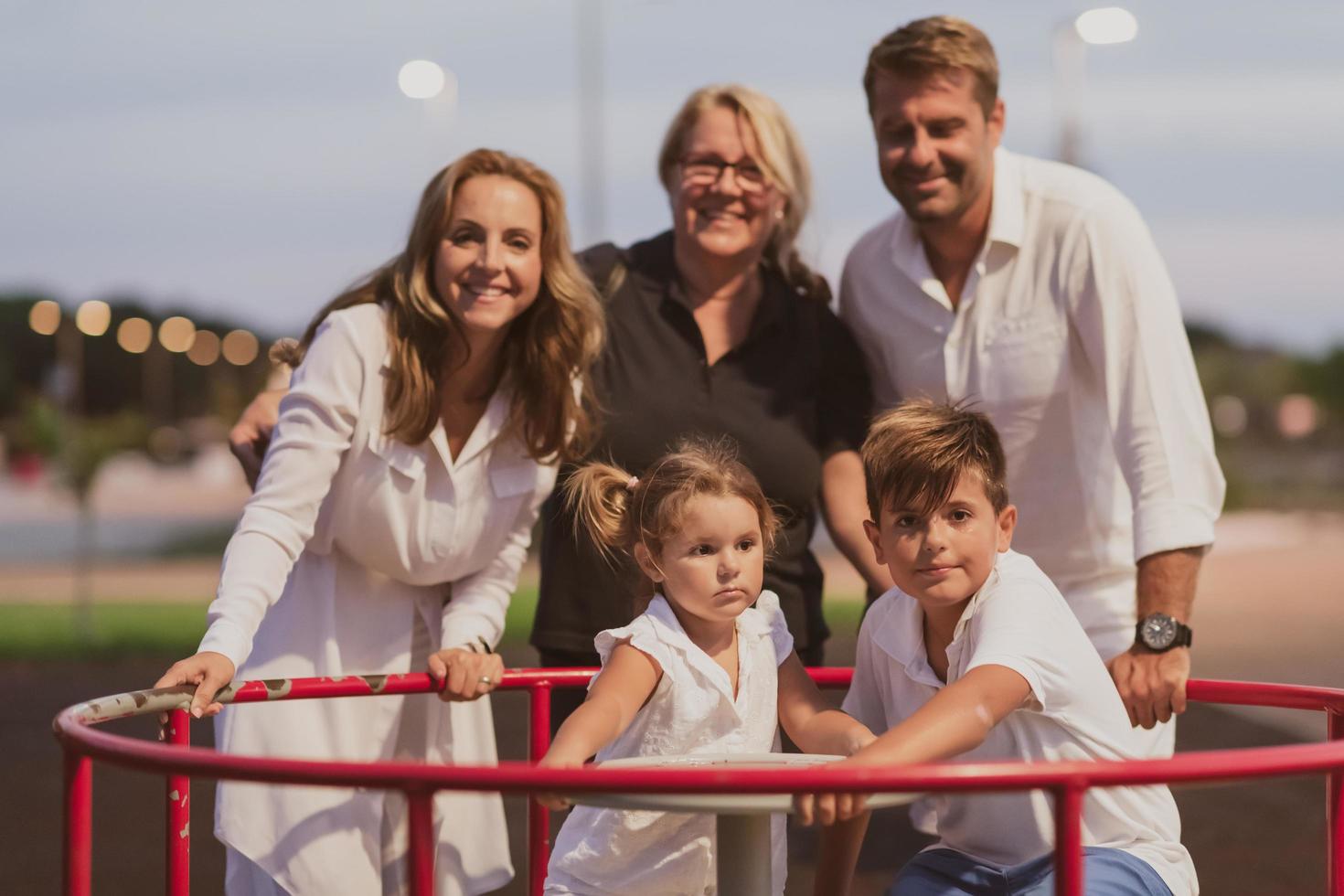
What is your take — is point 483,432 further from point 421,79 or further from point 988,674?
point 421,79

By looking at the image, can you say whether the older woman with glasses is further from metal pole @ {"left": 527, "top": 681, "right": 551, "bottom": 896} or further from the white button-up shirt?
metal pole @ {"left": 527, "top": 681, "right": 551, "bottom": 896}

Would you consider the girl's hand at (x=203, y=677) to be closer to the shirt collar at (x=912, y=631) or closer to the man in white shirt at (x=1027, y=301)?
the shirt collar at (x=912, y=631)

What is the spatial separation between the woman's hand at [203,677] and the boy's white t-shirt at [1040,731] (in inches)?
52.6

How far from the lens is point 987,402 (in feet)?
14.7

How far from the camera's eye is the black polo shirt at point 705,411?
442 cm

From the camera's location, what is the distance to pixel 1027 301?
445 cm

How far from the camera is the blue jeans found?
307cm

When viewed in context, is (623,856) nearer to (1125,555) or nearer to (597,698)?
(597,698)

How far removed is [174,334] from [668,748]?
9117 centimetres

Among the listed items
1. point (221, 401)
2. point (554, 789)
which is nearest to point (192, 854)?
point (554, 789)

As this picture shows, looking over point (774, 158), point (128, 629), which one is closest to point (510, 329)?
point (774, 158)

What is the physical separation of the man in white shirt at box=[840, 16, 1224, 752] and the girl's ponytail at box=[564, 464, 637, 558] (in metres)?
1.02

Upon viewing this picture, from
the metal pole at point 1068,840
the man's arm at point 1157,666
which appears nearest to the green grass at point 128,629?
the man's arm at point 1157,666

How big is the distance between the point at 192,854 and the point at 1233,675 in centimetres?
873
